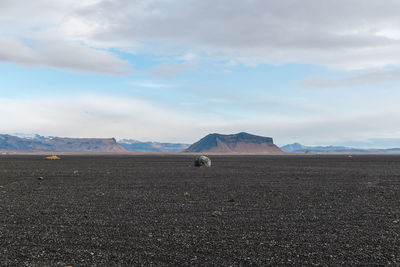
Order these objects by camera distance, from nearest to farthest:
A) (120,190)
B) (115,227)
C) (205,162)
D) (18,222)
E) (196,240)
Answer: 1. (196,240)
2. (115,227)
3. (18,222)
4. (120,190)
5. (205,162)

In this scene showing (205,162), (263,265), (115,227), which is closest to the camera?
(263,265)

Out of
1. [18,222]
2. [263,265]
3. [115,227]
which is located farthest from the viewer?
[18,222]

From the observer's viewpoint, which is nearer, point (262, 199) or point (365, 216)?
point (365, 216)

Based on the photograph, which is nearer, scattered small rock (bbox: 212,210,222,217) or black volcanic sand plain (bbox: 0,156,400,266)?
black volcanic sand plain (bbox: 0,156,400,266)

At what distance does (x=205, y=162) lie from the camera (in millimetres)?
56094

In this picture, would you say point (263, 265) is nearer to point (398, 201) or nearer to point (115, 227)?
point (115, 227)

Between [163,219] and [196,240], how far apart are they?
3.47 meters

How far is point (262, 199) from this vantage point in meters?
19.4

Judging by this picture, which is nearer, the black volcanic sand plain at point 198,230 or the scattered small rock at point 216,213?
the black volcanic sand plain at point 198,230

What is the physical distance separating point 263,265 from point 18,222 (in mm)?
9686

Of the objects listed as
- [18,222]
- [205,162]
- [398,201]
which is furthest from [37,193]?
[205,162]

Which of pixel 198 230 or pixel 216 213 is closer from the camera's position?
pixel 198 230

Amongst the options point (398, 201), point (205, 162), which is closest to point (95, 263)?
point (398, 201)

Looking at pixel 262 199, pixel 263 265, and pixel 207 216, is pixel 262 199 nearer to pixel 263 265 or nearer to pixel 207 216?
pixel 207 216
